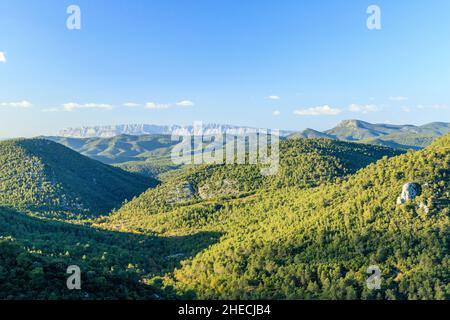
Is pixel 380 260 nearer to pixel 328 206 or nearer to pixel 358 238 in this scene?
pixel 358 238

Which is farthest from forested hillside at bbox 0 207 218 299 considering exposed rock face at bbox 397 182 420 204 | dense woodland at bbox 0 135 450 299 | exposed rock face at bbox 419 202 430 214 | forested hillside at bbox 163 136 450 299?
exposed rock face at bbox 419 202 430 214

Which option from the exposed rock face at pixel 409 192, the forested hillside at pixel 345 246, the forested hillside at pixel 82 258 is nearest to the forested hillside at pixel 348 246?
the forested hillside at pixel 345 246

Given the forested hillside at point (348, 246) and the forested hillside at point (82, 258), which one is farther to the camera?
the forested hillside at point (348, 246)

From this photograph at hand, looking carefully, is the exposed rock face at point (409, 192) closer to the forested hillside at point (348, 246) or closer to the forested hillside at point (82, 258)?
the forested hillside at point (348, 246)

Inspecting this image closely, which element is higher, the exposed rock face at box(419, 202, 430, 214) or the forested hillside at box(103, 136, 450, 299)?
the exposed rock face at box(419, 202, 430, 214)

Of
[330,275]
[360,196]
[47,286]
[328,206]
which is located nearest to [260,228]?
[328,206]

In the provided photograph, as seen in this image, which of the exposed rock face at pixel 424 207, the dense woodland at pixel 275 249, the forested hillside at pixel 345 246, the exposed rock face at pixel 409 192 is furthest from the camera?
the exposed rock face at pixel 409 192

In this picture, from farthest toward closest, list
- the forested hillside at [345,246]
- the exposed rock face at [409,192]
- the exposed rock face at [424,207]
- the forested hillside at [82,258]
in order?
the exposed rock face at [409,192] < the exposed rock face at [424,207] < the forested hillside at [345,246] < the forested hillside at [82,258]

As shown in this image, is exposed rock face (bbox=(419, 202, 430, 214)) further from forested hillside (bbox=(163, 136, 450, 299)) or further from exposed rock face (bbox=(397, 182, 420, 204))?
exposed rock face (bbox=(397, 182, 420, 204))

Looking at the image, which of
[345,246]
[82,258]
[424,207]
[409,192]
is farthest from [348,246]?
[82,258]
